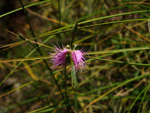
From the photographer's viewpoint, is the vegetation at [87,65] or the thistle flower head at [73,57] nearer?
the thistle flower head at [73,57]

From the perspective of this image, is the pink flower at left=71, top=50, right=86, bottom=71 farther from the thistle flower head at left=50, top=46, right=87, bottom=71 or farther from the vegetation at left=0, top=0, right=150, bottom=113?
the vegetation at left=0, top=0, right=150, bottom=113

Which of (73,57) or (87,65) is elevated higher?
(87,65)

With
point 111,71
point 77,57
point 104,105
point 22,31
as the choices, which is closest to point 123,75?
point 111,71

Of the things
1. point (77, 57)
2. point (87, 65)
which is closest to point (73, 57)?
point (77, 57)

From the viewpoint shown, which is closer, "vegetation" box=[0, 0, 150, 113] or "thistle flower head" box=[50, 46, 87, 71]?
"thistle flower head" box=[50, 46, 87, 71]

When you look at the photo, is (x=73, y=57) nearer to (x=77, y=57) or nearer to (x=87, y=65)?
(x=77, y=57)

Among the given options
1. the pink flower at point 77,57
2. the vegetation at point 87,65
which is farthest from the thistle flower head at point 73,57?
the vegetation at point 87,65

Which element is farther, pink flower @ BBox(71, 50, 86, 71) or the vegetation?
the vegetation

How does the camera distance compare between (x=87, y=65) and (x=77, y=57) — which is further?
(x=87, y=65)

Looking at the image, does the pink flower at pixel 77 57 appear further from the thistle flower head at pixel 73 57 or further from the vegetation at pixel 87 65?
the vegetation at pixel 87 65

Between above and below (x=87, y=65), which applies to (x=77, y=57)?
below

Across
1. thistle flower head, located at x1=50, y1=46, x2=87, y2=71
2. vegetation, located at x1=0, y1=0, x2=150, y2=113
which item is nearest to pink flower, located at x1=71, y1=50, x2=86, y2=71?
thistle flower head, located at x1=50, y1=46, x2=87, y2=71
